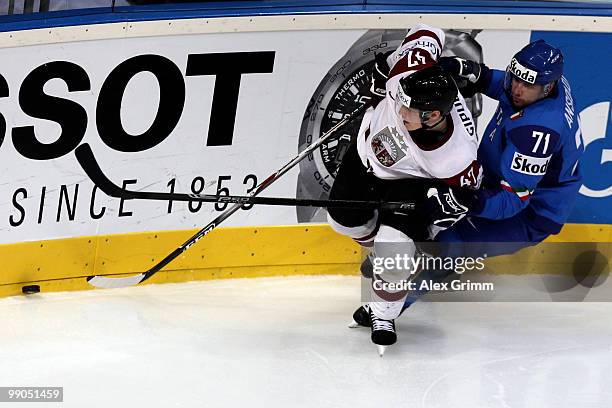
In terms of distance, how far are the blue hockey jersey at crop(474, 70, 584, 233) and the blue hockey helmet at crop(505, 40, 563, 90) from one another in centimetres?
11

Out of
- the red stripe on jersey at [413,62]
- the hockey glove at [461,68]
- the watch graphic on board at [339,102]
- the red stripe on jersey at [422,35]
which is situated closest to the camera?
the red stripe on jersey at [413,62]

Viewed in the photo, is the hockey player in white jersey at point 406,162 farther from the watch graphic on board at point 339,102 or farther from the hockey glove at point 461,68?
the watch graphic on board at point 339,102

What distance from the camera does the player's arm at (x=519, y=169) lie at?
354cm

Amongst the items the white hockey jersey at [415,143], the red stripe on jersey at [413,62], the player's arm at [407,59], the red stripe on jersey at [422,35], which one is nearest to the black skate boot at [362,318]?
the white hockey jersey at [415,143]

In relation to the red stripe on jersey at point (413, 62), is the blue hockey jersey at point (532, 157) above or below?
below

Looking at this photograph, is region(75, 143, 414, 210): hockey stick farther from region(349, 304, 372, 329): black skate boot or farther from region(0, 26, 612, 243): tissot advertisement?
region(349, 304, 372, 329): black skate boot

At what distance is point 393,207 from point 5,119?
1554 millimetres

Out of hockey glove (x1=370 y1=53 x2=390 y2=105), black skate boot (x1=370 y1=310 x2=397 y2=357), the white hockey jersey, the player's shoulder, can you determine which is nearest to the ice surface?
black skate boot (x1=370 y1=310 x2=397 y2=357)

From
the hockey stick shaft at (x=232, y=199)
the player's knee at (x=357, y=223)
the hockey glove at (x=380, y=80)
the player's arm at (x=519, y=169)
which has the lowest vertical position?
the player's knee at (x=357, y=223)

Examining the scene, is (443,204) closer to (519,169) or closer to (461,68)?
(519,169)

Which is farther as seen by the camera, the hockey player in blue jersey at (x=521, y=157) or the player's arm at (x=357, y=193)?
the player's arm at (x=357, y=193)

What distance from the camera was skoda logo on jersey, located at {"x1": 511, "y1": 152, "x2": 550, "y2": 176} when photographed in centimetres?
354

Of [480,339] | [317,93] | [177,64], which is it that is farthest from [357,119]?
[480,339]

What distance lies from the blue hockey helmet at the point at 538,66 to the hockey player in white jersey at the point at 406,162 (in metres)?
0.25
